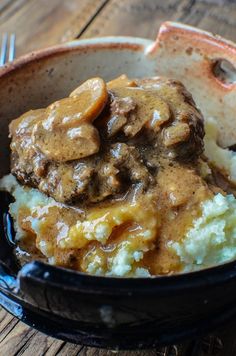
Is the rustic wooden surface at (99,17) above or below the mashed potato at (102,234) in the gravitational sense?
below

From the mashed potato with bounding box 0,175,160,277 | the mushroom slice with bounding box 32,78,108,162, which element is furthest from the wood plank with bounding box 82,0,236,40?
the mashed potato with bounding box 0,175,160,277

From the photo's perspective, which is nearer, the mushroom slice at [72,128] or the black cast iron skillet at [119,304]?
the black cast iron skillet at [119,304]

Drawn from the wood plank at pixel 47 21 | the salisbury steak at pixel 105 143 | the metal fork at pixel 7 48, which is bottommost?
the wood plank at pixel 47 21

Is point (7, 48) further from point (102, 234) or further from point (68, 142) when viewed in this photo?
point (102, 234)

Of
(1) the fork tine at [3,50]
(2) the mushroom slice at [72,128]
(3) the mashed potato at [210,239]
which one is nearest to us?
(3) the mashed potato at [210,239]

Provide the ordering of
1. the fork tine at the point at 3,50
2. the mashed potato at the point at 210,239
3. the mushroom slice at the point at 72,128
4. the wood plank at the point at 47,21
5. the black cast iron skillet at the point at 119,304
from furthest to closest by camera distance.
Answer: the wood plank at the point at 47,21 → the fork tine at the point at 3,50 → the mushroom slice at the point at 72,128 → the mashed potato at the point at 210,239 → the black cast iron skillet at the point at 119,304

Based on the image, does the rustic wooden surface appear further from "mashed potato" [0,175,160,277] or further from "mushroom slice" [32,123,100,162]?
"mashed potato" [0,175,160,277]

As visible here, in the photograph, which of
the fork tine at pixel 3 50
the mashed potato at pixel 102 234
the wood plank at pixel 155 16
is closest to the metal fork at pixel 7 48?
the fork tine at pixel 3 50

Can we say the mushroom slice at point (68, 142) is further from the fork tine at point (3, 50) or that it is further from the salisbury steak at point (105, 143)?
the fork tine at point (3, 50)
